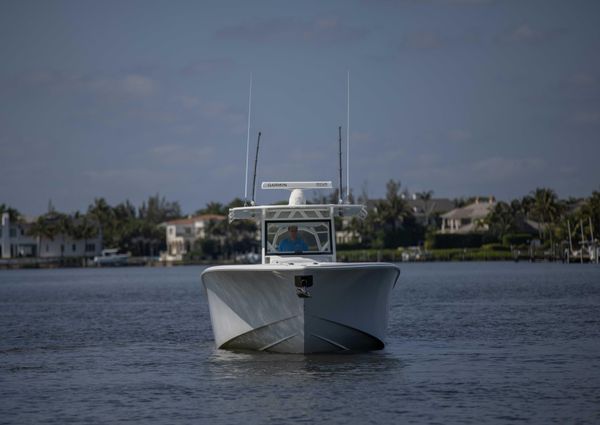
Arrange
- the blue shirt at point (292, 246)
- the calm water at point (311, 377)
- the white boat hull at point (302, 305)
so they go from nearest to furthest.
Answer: the calm water at point (311, 377)
the white boat hull at point (302, 305)
the blue shirt at point (292, 246)

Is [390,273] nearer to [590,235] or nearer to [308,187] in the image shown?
[308,187]

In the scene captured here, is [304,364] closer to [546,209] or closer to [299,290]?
[299,290]

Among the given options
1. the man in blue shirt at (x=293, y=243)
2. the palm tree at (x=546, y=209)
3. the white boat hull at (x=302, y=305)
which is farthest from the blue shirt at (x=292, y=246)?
the palm tree at (x=546, y=209)

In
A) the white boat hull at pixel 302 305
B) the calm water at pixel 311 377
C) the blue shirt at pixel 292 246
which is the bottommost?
the calm water at pixel 311 377

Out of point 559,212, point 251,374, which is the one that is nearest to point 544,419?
point 251,374

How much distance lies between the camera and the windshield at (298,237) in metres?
30.0

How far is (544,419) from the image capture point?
21.6 m

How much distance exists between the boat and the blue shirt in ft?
0.08

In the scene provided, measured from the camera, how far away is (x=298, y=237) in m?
30.1

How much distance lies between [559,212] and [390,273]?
167158mm

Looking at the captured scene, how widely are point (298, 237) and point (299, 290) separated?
316 centimetres

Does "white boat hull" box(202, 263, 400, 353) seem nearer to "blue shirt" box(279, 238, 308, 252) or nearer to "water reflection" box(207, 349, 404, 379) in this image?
"water reflection" box(207, 349, 404, 379)

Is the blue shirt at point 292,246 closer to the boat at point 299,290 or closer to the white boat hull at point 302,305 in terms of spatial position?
the boat at point 299,290

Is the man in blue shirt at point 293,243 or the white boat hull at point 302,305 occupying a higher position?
the man in blue shirt at point 293,243
